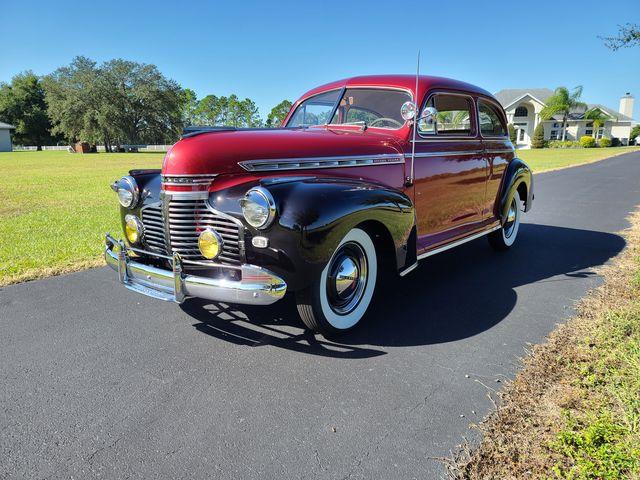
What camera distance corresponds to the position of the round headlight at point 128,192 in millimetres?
3449

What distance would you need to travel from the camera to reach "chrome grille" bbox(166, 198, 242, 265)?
9.13 feet

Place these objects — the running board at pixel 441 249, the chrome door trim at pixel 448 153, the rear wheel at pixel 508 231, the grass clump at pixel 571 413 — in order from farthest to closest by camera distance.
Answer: the rear wheel at pixel 508 231 → the chrome door trim at pixel 448 153 → the running board at pixel 441 249 → the grass clump at pixel 571 413

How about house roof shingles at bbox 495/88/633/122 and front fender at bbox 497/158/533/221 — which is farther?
house roof shingles at bbox 495/88/633/122

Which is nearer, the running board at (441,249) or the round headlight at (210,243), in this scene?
the round headlight at (210,243)

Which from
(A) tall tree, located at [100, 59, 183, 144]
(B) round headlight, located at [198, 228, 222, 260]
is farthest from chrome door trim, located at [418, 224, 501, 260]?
(A) tall tree, located at [100, 59, 183, 144]

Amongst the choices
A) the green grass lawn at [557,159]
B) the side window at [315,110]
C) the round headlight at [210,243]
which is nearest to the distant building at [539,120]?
the green grass lawn at [557,159]

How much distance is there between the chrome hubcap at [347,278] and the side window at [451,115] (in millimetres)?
1645

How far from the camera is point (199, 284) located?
274 cm

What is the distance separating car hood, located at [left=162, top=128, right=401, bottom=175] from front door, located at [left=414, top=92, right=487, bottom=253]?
0.61m

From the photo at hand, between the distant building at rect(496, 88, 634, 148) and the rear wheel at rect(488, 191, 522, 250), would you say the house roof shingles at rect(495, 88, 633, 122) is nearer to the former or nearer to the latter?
the distant building at rect(496, 88, 634, 148)

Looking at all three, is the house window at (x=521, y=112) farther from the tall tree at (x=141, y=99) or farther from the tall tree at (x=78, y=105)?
the tall tree at (x=78, y=105)

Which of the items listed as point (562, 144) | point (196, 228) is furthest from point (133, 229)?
point (562, 144)

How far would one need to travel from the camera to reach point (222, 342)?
3.13m

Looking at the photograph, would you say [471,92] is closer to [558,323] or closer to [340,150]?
[340,150]
